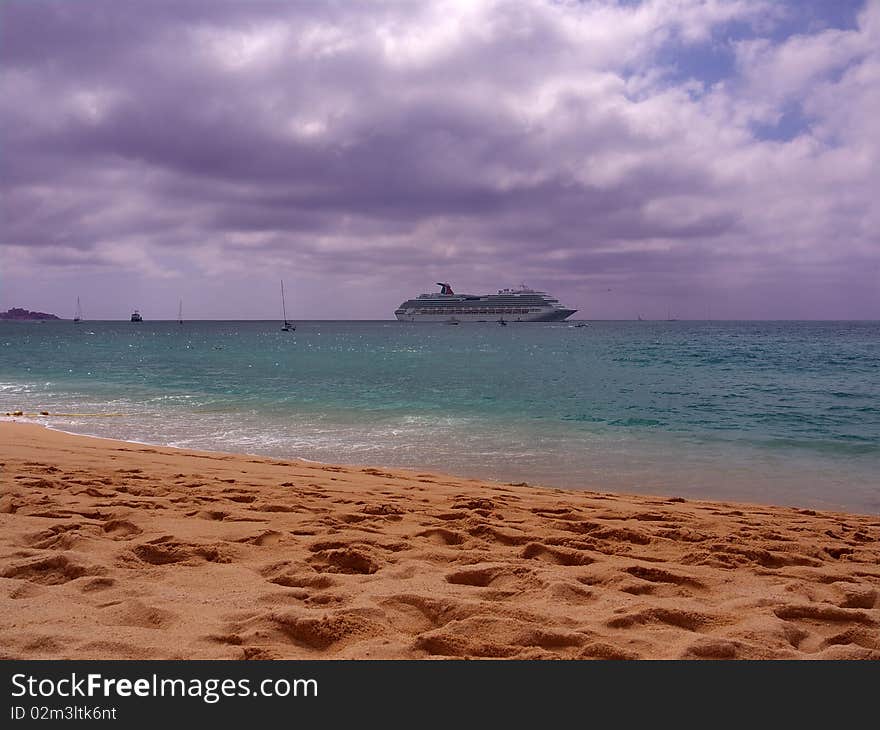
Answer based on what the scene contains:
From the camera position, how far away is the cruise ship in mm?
132375

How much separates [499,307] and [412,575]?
5130 inches

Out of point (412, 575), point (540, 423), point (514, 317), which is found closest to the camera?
point (412, 575)

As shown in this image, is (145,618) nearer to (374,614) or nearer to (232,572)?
(232,572)

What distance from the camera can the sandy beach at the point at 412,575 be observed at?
2.98 metres

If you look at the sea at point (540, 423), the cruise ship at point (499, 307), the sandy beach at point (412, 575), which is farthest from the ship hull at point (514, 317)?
the sandy beach at point (412, 575)

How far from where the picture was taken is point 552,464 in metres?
9.66

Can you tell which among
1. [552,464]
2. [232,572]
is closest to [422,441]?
[552,464]

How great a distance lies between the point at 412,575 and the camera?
393cm

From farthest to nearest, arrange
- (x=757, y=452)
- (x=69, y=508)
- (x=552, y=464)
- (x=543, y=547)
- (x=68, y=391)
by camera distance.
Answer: (x=68, y=391)
(x=757, y=452)
(x=552, y=464)
(x=69, y=508)
(x=543, y=547)

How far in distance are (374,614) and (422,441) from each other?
825cm

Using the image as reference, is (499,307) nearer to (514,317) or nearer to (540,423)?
(514,317)

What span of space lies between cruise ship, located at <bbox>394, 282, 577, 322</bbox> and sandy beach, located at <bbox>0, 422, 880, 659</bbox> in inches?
4990

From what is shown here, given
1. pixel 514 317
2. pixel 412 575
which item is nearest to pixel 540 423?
pixel 412 575
